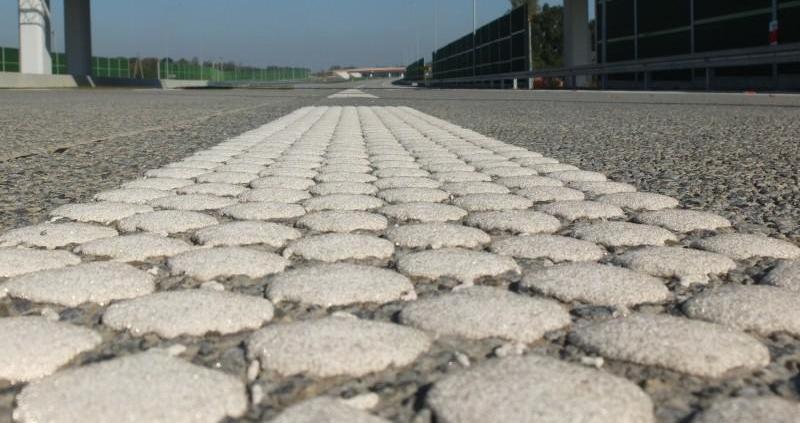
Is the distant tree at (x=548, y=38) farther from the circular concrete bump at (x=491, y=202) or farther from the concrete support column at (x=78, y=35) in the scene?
the circular concrete bump at (x=491, y=202)

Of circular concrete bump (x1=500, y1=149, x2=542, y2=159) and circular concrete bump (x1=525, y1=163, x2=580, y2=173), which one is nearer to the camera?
circular concrete bump (x1=525, y1=163, x2=580, y2=173)

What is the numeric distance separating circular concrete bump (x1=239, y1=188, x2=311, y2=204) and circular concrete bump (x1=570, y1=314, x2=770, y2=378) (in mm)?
1987

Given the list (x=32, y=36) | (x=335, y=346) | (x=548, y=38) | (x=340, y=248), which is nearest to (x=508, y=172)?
(x=340, y=248)

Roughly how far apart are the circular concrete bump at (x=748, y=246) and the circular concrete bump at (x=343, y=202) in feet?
4.27

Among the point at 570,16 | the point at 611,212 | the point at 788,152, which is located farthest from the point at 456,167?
the point at 570,16

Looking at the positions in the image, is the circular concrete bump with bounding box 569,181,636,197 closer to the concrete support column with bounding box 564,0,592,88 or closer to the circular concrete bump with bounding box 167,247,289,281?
the circular concrete bump with bounding box 167,247,289,281

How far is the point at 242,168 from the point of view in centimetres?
463

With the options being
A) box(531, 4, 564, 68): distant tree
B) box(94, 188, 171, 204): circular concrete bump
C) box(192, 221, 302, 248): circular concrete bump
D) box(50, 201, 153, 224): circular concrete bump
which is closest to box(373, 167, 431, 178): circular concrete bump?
box(94, 188, 171, 204): circular concrete bump

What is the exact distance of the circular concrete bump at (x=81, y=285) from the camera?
191 cm

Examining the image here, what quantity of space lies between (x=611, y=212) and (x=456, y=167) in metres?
1.71

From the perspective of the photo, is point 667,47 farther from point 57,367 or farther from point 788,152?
point 57,367

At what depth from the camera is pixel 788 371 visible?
58.5 inches

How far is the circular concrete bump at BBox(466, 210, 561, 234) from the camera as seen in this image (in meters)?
2.81

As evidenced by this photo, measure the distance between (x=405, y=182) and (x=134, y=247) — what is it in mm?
1822
